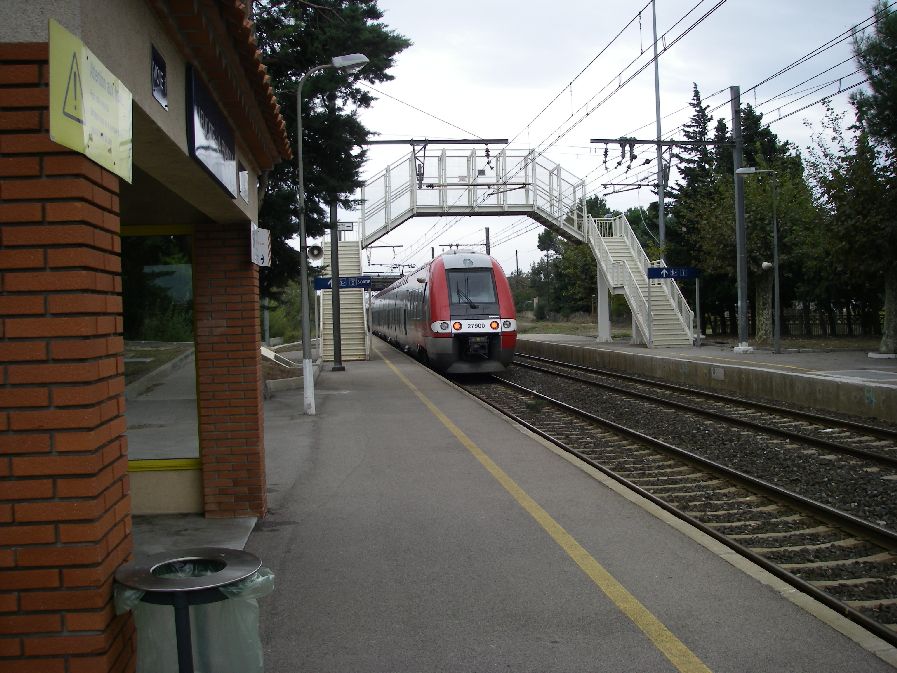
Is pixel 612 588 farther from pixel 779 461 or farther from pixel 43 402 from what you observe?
pixel 779 461

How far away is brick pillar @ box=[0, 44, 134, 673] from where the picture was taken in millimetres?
2711

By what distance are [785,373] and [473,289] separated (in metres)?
7.65

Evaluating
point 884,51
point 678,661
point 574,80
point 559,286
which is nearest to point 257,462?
point 678,661

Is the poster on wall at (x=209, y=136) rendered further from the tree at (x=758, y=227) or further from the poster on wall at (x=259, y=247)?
the tree at (x=758, y=227)

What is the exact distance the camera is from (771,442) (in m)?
11.2

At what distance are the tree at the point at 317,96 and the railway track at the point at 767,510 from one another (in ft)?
19.9

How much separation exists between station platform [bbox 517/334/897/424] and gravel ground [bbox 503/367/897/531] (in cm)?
260

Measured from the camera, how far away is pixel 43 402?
2715mm

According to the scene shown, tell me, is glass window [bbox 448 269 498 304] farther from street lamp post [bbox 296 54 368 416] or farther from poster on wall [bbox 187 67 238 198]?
poster on wall [bbox 187 67 238 198]

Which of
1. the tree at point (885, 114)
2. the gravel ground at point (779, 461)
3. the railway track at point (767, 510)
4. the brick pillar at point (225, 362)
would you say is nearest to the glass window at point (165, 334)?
the brick pillar at point (225, 362)

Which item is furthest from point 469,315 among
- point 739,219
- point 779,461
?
point 779,461

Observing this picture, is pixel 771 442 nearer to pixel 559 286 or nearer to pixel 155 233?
pixel 155 233

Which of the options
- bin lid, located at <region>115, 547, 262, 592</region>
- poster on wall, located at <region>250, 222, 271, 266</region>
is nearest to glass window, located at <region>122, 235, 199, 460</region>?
poster on wall, located at <region>250, 222, 271, 266</region>

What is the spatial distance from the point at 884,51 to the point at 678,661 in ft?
69.9
